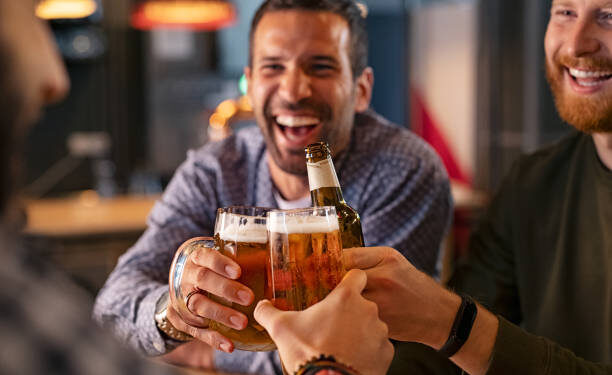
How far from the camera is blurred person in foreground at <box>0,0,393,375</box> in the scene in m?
0.51

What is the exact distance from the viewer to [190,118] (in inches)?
200

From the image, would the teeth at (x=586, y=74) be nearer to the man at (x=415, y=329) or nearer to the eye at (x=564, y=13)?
the eye at (x=564, y=13)

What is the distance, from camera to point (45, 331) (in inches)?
20.6

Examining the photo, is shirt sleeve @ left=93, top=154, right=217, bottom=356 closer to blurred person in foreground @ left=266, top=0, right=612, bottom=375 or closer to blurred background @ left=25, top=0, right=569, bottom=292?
blurred person in foreground @ left=266, top=0, right=612, bottom=375

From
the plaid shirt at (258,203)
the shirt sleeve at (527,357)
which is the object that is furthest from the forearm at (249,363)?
the shirt sleeve at (527,357)

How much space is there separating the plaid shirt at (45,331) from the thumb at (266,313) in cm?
24

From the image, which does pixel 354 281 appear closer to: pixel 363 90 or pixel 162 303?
pixel 162 303

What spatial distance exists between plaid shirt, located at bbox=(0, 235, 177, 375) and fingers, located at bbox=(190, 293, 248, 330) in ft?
1.12

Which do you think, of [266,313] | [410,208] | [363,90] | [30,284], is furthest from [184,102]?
[30,284]

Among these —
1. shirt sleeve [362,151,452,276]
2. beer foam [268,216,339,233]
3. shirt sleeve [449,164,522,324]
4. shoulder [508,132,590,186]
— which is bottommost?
shirt sleeve [449,164,522,324]

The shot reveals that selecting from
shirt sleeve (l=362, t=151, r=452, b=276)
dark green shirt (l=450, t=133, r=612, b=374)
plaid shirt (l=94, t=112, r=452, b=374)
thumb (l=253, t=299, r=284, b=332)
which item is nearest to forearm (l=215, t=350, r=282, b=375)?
plaid shirt (l=94, t=112, r=452, b=374)

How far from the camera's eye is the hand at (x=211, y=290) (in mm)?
913

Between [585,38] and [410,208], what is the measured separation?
0.50 metres

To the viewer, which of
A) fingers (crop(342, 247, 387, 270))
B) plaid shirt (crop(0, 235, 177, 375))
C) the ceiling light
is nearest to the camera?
plaid shirt (crop(0, 235, 177, 375))
